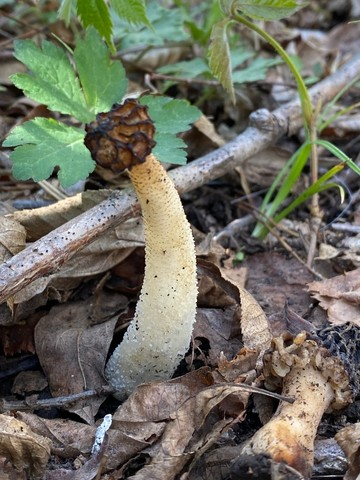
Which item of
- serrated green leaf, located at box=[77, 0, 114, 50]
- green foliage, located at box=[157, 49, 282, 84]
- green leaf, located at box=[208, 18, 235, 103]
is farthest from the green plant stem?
green foliage, located at box=[157, 49, 282, 84]

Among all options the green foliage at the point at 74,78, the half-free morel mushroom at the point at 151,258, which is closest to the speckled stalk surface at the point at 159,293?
the half-free morel mushroom at the point at 151,258

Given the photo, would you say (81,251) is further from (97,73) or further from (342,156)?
(342,156)

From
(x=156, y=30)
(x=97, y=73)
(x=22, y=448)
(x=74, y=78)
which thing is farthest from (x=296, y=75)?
(x=22, y=448)

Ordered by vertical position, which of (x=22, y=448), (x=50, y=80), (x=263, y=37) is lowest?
(x=22, y=448)

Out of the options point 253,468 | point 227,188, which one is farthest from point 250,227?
point 253,468

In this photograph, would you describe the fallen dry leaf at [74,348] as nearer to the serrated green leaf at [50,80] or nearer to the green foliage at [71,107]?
the green foliage at [71,107]

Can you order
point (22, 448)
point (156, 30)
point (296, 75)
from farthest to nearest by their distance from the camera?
point (156, 30) < point (296, 75) < point (22, 448)

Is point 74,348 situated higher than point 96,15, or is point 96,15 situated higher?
point 96,15
